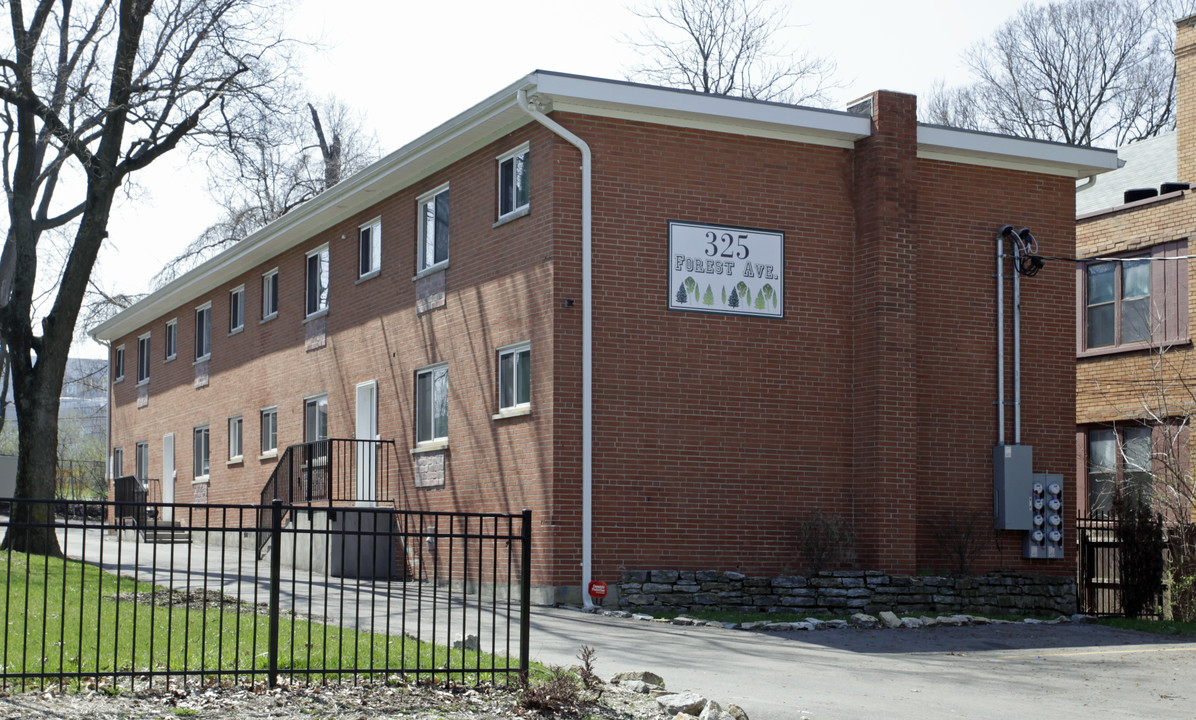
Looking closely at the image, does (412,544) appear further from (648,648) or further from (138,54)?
(138,54)

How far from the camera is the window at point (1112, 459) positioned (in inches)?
872

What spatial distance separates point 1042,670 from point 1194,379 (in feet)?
36.5

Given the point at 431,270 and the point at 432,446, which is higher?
the point at 431,270

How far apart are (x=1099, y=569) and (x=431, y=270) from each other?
35.2 ft

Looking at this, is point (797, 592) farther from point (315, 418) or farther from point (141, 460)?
point (141, 460)

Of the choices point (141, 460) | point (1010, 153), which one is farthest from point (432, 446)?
point (141, 460)

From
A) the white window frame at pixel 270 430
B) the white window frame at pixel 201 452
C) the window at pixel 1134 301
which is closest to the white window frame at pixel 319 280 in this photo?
the white window frame at pixel 270 430

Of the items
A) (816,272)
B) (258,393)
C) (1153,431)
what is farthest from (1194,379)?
(258,393)

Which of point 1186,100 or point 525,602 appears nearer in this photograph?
point 525,602

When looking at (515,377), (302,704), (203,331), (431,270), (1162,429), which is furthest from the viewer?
(203,331)

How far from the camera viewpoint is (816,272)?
692 inches

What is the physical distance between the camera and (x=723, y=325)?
17078 mm

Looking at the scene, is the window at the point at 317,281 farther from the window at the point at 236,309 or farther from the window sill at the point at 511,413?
the window sill at the point at 511,413

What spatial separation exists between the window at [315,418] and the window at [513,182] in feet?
23.7
